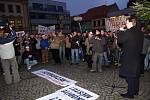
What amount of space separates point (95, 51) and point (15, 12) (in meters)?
54.9

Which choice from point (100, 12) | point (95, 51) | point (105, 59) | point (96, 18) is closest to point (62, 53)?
point (105, 59)

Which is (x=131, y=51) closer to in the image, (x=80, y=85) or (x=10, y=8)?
(x=80, y=85)

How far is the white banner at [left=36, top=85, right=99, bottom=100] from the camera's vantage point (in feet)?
25.3

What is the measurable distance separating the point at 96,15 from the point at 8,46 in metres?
61.5

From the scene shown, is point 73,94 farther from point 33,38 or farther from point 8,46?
point 33,38

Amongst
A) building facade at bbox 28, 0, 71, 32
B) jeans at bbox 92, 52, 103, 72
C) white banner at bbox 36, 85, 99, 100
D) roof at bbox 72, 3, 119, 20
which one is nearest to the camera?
white banner at bbox 36, 85, 99, 100

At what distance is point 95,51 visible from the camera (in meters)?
→ 11.9

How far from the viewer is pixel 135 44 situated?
7109 mm

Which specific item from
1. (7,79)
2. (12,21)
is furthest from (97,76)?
(12,21)

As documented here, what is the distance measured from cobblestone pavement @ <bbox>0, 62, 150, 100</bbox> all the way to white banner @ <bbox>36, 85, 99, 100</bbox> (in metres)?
0.26

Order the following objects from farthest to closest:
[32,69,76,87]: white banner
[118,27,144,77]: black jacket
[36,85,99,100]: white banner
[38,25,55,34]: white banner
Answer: [38,25,55,34]: white banner < [32,69,76,87]: white banner < [36,85,99,100]: white banner < [118,27,144,77]: black jacket

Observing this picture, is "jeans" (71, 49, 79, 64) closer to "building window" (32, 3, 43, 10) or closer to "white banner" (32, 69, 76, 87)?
"white banner" (32, 69, 76, 87)

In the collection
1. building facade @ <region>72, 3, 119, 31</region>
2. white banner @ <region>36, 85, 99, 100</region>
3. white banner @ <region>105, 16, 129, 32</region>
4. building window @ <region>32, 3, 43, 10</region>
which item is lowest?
white banner @ <region>36, 85, 99, 100</region>

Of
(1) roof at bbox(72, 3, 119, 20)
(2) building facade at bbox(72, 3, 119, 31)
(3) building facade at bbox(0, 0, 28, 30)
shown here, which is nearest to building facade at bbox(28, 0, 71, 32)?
(1) roof at bbox(72, 3, 119, 20)
